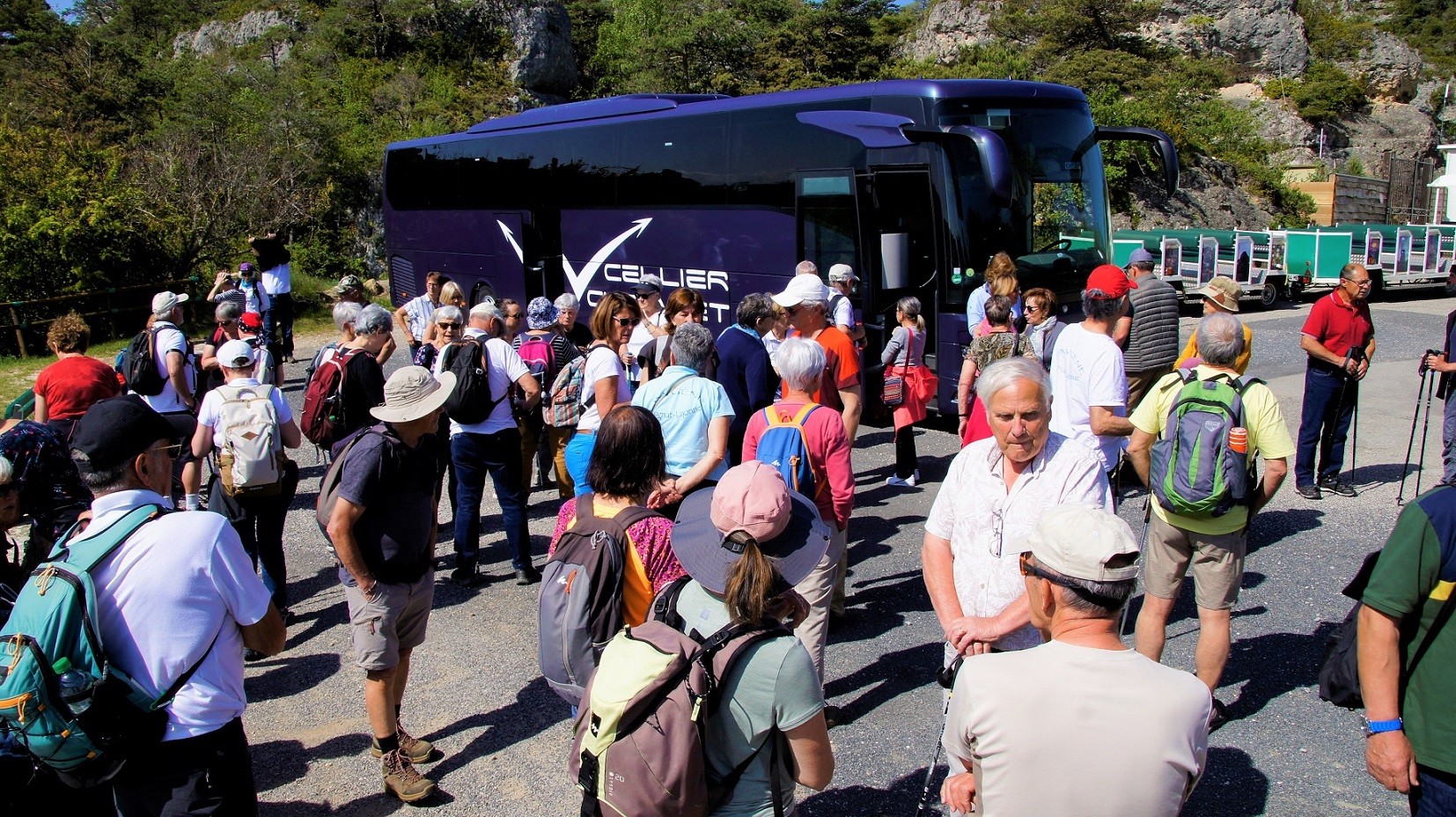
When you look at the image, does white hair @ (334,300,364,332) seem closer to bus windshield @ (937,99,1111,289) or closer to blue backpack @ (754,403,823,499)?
blue backpack @ (754,403,823,499)

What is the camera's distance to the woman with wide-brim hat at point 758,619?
225cm

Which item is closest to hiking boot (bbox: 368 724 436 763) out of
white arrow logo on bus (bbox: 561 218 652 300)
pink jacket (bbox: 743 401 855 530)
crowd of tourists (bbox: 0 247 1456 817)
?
crowd of tourists (bbox: 0 247 1456 817)

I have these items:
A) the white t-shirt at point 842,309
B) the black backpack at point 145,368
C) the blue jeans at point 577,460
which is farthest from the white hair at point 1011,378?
the black backpack at point 145,368

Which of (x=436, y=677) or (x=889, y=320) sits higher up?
(x=889, y=320)

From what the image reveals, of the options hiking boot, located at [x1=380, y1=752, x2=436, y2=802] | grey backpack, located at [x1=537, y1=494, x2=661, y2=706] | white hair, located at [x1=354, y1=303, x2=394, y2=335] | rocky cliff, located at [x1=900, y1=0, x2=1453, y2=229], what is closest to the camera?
grey backpack, located at [x1=537, y1=494, x2=661, y2=706]

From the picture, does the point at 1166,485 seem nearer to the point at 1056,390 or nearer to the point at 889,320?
the point at 1056,390

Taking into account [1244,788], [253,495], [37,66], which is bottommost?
[1244,788]

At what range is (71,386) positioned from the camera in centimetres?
543

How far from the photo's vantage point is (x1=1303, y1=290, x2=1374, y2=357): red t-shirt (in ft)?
25.0

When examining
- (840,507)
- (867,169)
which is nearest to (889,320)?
(867,169)

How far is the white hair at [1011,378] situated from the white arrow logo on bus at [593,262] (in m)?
10.1

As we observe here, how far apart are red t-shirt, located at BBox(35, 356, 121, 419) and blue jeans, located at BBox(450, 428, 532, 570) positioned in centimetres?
202

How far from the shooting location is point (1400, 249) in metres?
20.6

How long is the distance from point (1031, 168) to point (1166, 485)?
6.78 metres
